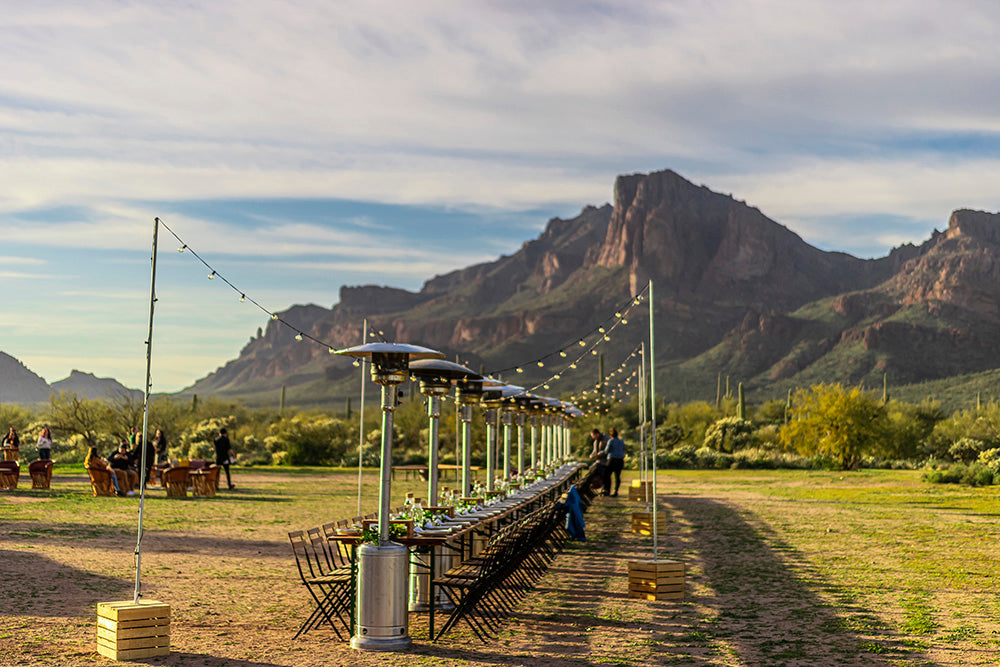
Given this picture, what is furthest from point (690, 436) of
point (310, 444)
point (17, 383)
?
point (17, 383)

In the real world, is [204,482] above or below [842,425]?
below

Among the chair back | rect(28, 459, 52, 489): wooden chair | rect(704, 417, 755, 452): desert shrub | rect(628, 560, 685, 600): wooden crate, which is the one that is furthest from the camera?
rect(704, 417, 755, 452): desert shrub

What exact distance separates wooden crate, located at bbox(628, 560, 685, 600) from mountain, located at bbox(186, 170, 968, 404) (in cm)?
7138

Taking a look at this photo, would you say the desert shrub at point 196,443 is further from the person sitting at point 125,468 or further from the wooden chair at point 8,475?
the person sitting at point 125,468

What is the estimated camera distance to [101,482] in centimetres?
2277

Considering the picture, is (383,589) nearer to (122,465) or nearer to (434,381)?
(434,381)

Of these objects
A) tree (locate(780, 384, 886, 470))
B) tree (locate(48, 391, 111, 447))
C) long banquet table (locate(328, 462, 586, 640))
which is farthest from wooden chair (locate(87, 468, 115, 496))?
tree (locate(780, 384, 886, 470))

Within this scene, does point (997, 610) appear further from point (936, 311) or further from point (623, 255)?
point (623, 255)

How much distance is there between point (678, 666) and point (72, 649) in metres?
4.36

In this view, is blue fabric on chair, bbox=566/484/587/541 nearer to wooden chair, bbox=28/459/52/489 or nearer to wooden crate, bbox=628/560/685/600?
wooden crate, bbox=628/560/685/600

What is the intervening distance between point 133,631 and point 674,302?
103 meters

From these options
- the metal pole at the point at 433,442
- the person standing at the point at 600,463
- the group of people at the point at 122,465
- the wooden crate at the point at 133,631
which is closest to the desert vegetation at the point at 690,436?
the person standing at the point at 600,463

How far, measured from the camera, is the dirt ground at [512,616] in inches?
304

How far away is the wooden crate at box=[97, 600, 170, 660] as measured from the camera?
7383 millimetres
